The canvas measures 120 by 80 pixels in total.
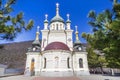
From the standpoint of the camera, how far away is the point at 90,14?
35.4ft

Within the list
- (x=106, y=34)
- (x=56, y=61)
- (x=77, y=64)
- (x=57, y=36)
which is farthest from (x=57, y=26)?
(x=106, y=34)

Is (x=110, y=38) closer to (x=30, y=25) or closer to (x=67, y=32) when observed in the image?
(x=30, y=25)

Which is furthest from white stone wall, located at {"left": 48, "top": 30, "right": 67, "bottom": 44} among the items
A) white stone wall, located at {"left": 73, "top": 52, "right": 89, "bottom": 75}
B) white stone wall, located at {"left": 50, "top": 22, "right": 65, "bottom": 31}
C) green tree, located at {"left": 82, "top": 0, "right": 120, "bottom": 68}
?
green tree, located at {"left": 82, "top": 0, "right": 120, "bottom": 68}

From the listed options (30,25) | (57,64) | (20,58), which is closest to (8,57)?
(20,58)

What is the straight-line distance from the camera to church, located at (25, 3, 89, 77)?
26016 millimetres

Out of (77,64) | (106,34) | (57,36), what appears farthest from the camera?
(57,36)

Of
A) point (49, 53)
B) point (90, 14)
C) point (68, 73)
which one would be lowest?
point (68, 73)

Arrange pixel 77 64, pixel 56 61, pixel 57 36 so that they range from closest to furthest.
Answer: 1. pixel 56 61
2. pixel 77 64
3. pixel 57 36

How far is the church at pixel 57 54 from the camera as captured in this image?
26.0 m

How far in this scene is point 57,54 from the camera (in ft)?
86.5

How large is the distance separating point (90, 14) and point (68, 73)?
57.0 feet

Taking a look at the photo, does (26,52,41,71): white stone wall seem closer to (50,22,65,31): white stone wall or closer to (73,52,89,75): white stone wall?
(73,52,89,75): white stone wall

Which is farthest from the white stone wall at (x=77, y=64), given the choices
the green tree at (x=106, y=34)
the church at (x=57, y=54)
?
the green tree at (x=106, y=34)

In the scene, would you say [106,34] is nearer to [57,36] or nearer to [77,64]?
[77,64]
